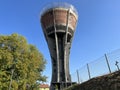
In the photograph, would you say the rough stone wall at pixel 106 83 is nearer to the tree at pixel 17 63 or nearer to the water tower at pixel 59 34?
the tree at pixel 17 63

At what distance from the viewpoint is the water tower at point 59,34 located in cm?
3519

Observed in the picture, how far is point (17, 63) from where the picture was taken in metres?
28.0

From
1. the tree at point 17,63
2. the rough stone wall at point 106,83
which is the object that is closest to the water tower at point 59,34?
the tree at point 17,63

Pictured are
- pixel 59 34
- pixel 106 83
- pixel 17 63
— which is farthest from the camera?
pixel 59 34

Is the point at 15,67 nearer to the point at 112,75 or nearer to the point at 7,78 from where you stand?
the point at 7,78

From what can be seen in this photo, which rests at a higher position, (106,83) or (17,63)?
(17,63)

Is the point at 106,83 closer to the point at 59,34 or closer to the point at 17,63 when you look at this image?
the point at 17,63

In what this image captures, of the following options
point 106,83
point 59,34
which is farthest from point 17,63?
point 106,83

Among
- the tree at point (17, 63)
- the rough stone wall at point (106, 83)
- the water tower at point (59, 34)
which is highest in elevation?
the water tower at point (59, 34)

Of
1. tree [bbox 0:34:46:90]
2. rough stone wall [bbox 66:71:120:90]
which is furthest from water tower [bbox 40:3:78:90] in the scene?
rough stone wall [bbox 66:71:120:90]

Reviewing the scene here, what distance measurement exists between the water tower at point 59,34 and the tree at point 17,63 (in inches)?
199

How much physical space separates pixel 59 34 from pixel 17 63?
11522 millimetres

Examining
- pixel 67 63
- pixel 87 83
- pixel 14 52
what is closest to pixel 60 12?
pixel 67 63

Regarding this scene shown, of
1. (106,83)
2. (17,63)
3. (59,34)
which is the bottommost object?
(106,83)
